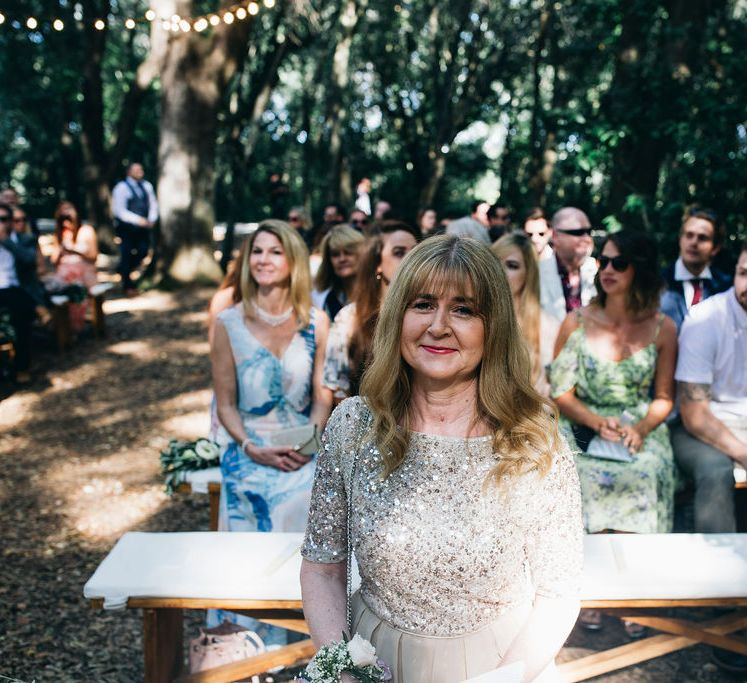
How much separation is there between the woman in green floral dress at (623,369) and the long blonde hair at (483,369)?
2.25 metres

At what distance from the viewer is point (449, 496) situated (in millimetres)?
2021

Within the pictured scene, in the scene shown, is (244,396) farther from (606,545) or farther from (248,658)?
(606,545)

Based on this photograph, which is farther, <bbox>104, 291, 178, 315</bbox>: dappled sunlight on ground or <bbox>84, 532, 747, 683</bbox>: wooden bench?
<bbox>104, 291, 178, 315</bbox>: dappled sunlight on ground

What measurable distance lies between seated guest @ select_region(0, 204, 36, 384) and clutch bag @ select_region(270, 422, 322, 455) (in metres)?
5.70

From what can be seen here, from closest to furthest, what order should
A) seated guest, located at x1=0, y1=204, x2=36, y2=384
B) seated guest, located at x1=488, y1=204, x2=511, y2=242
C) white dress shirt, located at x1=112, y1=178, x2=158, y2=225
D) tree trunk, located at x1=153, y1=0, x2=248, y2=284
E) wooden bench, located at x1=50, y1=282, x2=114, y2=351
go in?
seated guest, located at x1=0, y1=204, x2=36, y2=384
wooden bench, located at x1=50, y1=282, x2=114, y2=351
seated guest, located at x1=488, y1=204, x2=511, y2=242
tree trunk, located at x1=153, y1=0, x2=248, y2=284
white dress shirt, located at x1=112, y1=178, x2=158, y2=225

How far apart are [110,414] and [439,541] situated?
261 inches

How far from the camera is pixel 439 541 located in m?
1.99

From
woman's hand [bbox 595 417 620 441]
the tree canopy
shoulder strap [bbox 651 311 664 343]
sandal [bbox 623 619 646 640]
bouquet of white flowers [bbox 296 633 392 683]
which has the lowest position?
sandal [bbox 623 619 646 640]

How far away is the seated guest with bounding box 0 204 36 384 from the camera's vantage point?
861 centimetres

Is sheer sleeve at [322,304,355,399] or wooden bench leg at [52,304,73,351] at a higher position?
sheer sleeve at [322,304,355,399]

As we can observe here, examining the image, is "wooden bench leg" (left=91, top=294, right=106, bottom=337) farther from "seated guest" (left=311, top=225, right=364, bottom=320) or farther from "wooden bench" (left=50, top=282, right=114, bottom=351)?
"seated guest" (left=311, top=225, right=364, bottom=320)

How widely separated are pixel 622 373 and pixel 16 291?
6942 millimetres

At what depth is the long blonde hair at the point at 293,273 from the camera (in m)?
4.37

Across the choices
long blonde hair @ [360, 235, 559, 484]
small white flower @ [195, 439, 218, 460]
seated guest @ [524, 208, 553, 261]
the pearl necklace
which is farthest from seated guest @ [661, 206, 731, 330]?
long blonde hair @ [360, 235, 559, 484]
